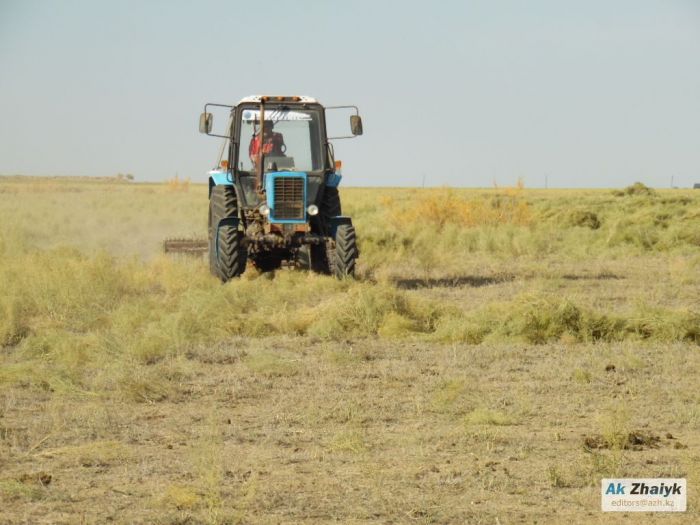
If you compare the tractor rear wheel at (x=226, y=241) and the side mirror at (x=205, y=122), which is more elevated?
the side mirror at (x=205, y=122)

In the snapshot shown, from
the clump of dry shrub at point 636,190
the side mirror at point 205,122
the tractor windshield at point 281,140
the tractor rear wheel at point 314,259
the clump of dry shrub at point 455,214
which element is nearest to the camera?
the side mirror at point 205,122

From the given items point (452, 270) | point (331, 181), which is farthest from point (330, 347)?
point (452, 270)

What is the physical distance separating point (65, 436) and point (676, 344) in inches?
230

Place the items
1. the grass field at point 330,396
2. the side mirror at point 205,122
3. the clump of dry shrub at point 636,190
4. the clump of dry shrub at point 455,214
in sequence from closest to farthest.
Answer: the grass field at point 330,396
the side mirror at point 205,122
the clump of dry shrub at point 455,214
the clump of dry shrub at point 636,190

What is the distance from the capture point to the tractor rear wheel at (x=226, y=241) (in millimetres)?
14828

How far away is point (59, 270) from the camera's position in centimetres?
1400

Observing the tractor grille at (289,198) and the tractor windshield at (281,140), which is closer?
the tractor grille at (289,198)

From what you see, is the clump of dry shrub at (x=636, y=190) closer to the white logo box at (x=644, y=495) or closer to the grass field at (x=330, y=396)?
the grass field at (x=330, y=396)

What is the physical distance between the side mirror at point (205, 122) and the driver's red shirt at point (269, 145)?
1057 millimetres

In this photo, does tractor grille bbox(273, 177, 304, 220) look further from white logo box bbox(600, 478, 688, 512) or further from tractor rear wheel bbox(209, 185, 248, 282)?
white logo box bbox(600, 478, 688, 512)

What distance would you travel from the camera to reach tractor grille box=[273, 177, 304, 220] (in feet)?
49.6

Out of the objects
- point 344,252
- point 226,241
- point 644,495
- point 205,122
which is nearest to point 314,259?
point 344,252

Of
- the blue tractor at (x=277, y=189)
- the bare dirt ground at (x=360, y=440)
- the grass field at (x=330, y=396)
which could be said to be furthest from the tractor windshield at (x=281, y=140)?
the bare dirt ground at (x=360, y=440)

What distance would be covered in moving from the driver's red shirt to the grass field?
1612 mm
